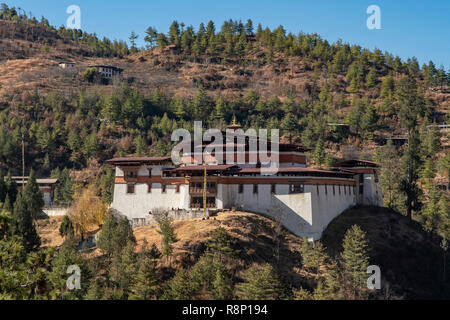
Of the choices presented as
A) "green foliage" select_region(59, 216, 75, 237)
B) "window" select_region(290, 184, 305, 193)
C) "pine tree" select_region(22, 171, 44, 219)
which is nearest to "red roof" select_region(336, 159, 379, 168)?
"window" select_region(290, 184, 305, 193)

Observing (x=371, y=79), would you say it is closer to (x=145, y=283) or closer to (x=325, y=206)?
(x=325, y=206)

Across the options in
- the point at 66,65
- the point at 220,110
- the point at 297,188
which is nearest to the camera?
the point at 297,188

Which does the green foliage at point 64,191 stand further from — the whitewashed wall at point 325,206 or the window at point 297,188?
the whitewashed wall at point 325,206

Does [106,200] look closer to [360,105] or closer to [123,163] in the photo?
[123,163]

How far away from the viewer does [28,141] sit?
112312 mm

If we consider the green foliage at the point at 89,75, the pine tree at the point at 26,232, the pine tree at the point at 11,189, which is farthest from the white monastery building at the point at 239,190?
the green foliage at the point at 89,75

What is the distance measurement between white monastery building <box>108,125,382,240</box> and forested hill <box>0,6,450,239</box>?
13.7 meters

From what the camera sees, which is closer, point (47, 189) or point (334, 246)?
point (334, 246)

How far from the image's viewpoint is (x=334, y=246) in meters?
59.5

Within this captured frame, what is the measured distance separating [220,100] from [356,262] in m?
82.0

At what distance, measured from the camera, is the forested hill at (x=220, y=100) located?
355ft

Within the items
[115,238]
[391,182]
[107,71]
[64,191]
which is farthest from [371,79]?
[115,238]

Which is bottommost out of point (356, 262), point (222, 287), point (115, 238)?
point (222, 287)

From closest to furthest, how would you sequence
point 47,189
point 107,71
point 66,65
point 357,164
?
point 357,164 → point 47,189 → point 107,71 → point 66,65
